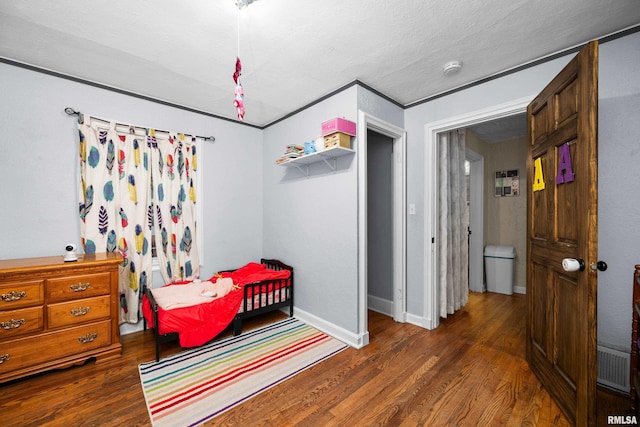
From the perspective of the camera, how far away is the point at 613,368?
6.15 ft

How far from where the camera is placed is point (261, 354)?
2391 mm

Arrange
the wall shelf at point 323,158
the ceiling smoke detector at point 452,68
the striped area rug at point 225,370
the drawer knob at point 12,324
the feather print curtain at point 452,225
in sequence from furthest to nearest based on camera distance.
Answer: the feather print curtain at point 452,225 < the wall shelf at point 323,158 < the ceiling smoke detector at point 452,68 < the drawer knob at point 12,324 < the striped area rug at point 225,370

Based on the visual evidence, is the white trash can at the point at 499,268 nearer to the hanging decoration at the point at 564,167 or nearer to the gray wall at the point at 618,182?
the gray wall at the point at 618,182

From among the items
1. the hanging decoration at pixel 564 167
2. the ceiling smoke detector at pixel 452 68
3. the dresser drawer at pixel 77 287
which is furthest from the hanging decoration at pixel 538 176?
the dresser drawer at pixel 77 287

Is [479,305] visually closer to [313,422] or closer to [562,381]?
[562,381]

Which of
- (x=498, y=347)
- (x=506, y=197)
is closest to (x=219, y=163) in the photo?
(x=498, y=347)

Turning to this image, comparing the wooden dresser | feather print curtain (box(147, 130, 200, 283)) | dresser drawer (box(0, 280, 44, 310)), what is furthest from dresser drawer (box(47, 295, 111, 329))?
feather print curtain (box(147, 130, 200, 283))

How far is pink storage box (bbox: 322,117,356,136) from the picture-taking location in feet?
7.81

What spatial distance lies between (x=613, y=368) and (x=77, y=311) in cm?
402

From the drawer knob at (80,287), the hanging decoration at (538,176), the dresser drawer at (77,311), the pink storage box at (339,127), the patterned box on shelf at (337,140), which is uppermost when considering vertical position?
the pink storage box at (339,127)

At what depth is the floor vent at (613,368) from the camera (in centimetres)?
A: 183

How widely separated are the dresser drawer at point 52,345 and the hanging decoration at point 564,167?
3539mm

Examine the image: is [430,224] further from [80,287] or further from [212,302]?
[80,287]

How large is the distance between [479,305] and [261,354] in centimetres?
296
